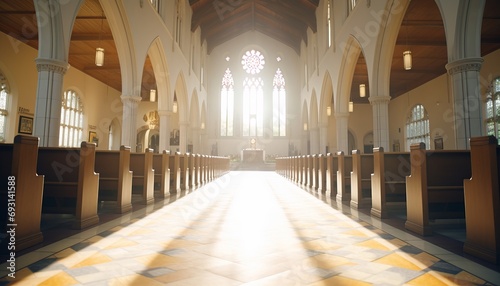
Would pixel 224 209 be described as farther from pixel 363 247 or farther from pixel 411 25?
pixel 411 25

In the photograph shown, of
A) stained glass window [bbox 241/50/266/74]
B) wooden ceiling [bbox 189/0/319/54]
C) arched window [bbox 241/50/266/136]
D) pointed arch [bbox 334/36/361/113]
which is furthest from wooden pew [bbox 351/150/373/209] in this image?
stained glass window [bbox 241/50/266/74]

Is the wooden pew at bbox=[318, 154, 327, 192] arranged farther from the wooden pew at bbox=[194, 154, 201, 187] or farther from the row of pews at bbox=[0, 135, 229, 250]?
the wooden pew at bbox=[194, 154, 201, 187]

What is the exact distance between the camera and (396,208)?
4.27 metres

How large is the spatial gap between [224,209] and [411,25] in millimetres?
8093

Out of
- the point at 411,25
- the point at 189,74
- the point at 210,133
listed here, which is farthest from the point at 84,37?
the point at 210,133

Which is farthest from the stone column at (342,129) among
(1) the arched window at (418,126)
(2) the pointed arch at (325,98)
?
(1) the arched window at (418,126)

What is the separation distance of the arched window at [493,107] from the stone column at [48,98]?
41.9 ft

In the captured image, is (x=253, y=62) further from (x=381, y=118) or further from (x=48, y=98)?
(x=48, y=98)

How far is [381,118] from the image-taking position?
26.6ft

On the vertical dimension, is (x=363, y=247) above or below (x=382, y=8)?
below

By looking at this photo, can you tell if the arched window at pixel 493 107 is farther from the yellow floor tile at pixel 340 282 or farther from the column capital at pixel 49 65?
the column capital at pixel 49 65

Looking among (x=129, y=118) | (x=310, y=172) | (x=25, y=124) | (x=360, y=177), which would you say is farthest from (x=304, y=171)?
(x=25, y=124)

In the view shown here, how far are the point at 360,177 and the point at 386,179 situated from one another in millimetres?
435

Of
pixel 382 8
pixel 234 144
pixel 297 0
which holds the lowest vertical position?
pixel 234 144
